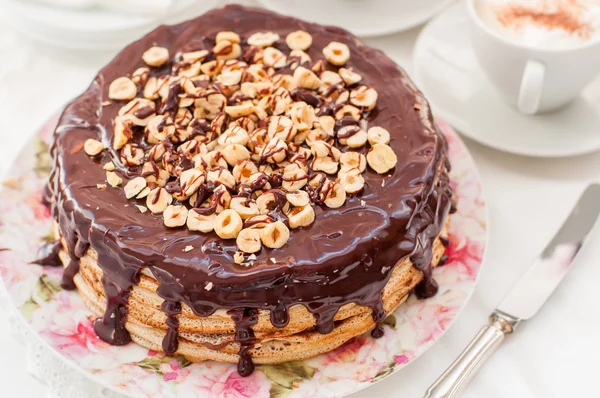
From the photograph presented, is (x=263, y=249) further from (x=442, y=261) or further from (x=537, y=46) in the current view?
(x=537, y=46)

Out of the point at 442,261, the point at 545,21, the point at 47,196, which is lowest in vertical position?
the point at 442,261

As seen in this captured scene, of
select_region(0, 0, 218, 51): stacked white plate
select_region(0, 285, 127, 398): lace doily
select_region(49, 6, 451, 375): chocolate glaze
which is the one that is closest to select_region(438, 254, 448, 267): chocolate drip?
select_region(49, 6, 451, 375): chocolate glaze

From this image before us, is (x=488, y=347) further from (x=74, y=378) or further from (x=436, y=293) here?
(x=74, y=378)

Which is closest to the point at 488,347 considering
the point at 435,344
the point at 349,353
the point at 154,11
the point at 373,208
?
the point at 435,344

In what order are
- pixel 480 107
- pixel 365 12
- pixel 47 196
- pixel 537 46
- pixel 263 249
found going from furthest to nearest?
pixel 365 12 < pixel 480 107 < pixel 537 46 < pixel 47 196 < pixel 263 249

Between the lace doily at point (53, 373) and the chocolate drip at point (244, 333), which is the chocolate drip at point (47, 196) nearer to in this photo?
the lace doily at point (53, 373)

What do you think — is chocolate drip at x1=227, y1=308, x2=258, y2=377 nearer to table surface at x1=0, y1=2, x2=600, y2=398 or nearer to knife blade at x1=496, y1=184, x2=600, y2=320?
table surface at x1=0, y1=2, x2=600, y2=398

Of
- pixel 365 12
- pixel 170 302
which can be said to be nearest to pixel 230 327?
pixel 170 302
